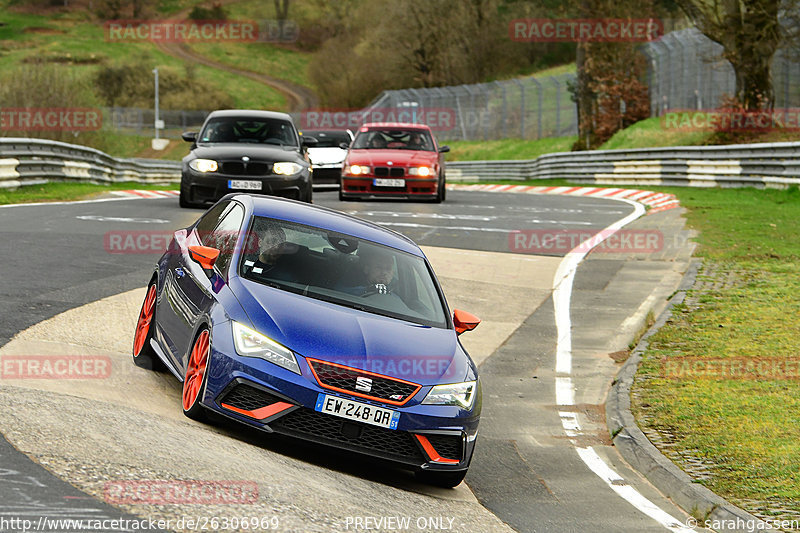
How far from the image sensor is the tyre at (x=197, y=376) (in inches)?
273

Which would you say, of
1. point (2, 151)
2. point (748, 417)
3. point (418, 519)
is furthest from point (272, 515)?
point (2, 151)

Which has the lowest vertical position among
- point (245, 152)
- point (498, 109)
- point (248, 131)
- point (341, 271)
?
point (341, 271)

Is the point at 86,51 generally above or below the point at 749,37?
above

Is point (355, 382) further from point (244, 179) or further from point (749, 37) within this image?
point (749, 37)

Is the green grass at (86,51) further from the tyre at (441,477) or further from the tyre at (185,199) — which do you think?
the tyre at (441,477)

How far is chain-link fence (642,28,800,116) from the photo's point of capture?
36969mm

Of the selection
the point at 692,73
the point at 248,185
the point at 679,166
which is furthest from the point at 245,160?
the point at 692,73

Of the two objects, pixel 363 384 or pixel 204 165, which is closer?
pixel 363 384

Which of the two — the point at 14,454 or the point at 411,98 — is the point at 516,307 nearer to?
the point at 14,454

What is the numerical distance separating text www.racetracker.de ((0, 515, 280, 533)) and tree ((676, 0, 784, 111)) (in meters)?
30.9

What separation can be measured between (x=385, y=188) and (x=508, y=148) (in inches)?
1299

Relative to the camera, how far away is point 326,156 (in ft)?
100

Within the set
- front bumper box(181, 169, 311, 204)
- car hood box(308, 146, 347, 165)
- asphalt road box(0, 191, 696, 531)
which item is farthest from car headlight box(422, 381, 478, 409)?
car hood box(308, 146, 347, 165)

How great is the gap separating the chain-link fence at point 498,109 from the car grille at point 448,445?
42380 millimetres
